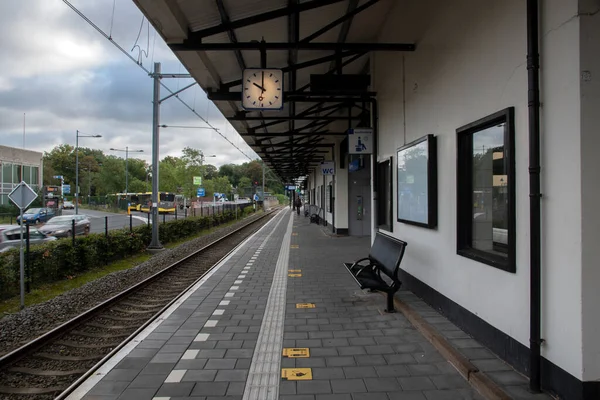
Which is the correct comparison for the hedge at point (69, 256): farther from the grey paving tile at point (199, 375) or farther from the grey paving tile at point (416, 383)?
the grey paving tile at point (416, 383)

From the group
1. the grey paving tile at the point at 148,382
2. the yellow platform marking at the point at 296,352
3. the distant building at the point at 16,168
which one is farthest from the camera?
the distant building at the point at 16,168

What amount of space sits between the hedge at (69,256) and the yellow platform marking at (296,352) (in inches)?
259

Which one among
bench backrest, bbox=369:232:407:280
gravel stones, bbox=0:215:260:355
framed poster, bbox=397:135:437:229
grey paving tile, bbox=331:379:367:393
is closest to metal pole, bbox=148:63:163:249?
gravel stones, bbox=0:215:260:355

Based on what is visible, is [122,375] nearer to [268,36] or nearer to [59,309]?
[59,309]

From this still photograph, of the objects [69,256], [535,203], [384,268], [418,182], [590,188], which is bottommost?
[69,256]

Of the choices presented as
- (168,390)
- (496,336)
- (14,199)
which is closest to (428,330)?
(496,336)

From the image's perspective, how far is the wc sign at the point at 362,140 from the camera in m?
9.01

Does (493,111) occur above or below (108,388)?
above

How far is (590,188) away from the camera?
2.75 m

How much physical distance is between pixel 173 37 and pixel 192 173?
4270cm

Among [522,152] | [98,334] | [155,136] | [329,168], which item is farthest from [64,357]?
[329,168]

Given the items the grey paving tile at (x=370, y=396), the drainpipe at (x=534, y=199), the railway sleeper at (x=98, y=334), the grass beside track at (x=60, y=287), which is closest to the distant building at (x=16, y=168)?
the grass beside track at (x=60, y=287)

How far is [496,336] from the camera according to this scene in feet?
12.8

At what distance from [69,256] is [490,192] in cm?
974
